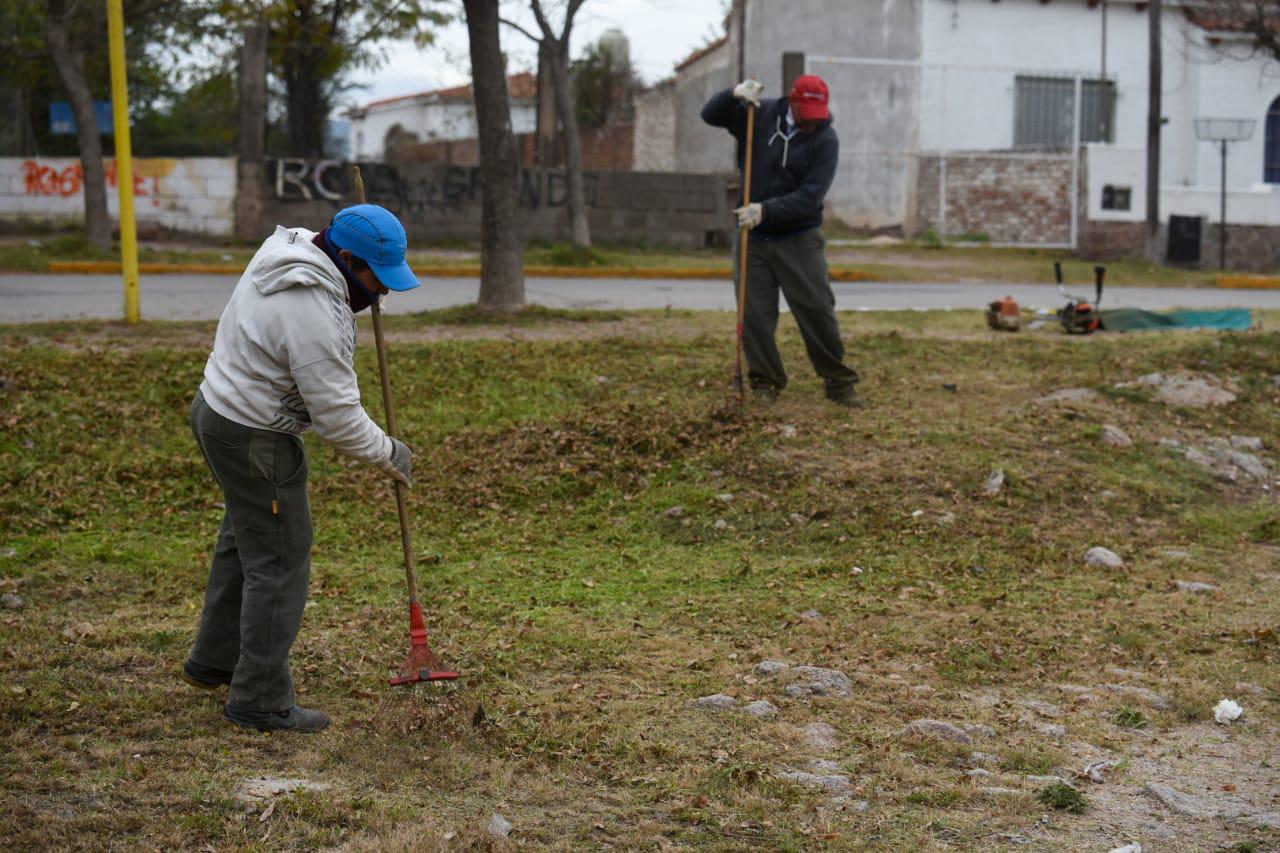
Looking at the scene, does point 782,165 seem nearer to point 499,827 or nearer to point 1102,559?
point 1102,559

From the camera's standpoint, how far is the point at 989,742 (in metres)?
4.40

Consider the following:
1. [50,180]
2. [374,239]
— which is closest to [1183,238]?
[50,180]

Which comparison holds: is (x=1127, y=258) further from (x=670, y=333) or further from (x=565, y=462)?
(x=565, y=462)

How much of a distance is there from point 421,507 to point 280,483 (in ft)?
9.93

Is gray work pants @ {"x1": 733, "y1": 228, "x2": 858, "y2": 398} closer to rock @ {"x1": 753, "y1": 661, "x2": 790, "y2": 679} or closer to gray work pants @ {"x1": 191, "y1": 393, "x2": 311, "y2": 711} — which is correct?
rock @ {"x1": 753, "y1": 661, "x2": 790, "y2": 679}

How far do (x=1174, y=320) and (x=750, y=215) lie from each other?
6.16 meters

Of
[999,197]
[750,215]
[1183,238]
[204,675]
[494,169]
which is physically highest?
[999,197]

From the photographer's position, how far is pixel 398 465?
4.25m

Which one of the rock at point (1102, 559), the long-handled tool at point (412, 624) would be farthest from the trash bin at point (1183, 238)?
the long-handled tool at point (412, 624)

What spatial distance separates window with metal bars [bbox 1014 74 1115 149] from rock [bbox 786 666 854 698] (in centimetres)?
2698

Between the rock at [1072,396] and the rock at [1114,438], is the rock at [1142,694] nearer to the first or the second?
the rock at [1114,438]

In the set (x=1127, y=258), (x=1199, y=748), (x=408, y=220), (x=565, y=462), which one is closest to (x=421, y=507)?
(x=565, y=462)

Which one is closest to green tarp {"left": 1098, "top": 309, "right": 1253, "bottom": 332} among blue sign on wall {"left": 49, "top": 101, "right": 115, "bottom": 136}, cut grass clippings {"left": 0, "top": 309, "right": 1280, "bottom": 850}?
cut grass clippings {"left": 0, "top": 309, "right": 1280, "bottom": 850}

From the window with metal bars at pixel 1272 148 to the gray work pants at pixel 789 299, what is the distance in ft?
88.5
